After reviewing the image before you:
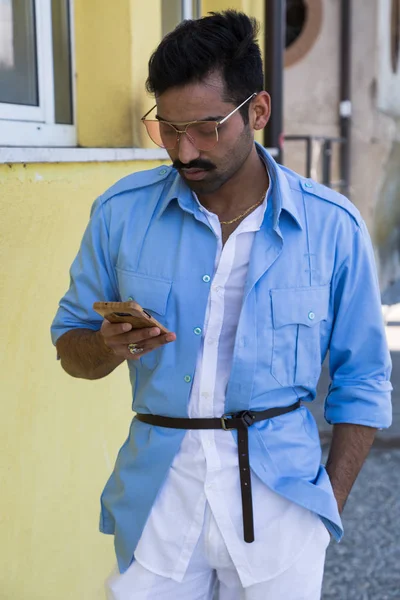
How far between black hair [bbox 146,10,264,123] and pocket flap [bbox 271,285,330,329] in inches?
16.1

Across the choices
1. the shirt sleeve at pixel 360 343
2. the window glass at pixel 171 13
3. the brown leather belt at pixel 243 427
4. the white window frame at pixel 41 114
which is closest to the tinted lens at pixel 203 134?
the shirt sleeve at pixel 360 343

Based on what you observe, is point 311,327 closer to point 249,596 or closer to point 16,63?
point 249,596

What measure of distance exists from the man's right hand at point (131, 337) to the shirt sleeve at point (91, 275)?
260 mm

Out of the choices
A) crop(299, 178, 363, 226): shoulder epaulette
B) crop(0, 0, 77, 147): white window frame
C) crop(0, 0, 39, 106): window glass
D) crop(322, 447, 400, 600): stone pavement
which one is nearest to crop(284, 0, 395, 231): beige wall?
crop(322, 447, 400, 600): stone pavement

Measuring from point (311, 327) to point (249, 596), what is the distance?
609 millimetres

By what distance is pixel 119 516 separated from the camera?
1.96 meters

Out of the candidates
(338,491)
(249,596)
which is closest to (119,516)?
(249,596)

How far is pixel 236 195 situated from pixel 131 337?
48cm

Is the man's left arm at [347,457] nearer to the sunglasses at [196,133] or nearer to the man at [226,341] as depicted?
the man at [226,341]

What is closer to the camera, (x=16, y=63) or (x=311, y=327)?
(x=311, y=327)

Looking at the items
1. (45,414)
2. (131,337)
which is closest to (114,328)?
(131,337)

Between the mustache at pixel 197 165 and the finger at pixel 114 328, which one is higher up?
the mustache at pixel 197 165

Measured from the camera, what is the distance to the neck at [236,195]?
198 cm

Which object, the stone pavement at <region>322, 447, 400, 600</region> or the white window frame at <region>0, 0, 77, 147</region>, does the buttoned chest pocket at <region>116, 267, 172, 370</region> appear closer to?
the white window frame at <region>0, 0, 77, 147</region>
